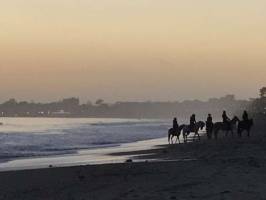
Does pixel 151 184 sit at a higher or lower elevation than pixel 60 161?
higher

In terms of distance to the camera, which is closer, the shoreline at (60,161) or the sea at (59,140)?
the shoreline at (60,161)

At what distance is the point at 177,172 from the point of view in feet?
43.4

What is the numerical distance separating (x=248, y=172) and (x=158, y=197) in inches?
127

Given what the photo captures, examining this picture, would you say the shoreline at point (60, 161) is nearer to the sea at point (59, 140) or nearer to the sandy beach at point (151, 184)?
the sea at point (59, 140)

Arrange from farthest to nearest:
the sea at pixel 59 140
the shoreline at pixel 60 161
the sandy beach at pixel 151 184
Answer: the sea at pixel 59 140 < the shoreline at pixel 60 161 < the sandy beach at pixel 151 184

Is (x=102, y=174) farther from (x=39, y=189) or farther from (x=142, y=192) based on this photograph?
(x=142, y=192)

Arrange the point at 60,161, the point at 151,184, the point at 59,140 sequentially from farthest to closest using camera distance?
the point at 59,140 < the point at 60,161 < the point at 151,184

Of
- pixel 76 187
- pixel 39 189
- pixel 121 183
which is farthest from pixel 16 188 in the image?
pixel 121 183

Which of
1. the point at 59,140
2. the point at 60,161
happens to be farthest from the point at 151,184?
the point at 59,140

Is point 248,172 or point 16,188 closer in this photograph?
point 248,172

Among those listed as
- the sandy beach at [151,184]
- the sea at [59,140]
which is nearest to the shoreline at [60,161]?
the sea at [59,140]

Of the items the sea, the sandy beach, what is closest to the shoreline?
the sea

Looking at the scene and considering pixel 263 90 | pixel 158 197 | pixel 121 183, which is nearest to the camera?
pixel 158 197

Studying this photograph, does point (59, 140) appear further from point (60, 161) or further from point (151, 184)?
point (151, 184)
